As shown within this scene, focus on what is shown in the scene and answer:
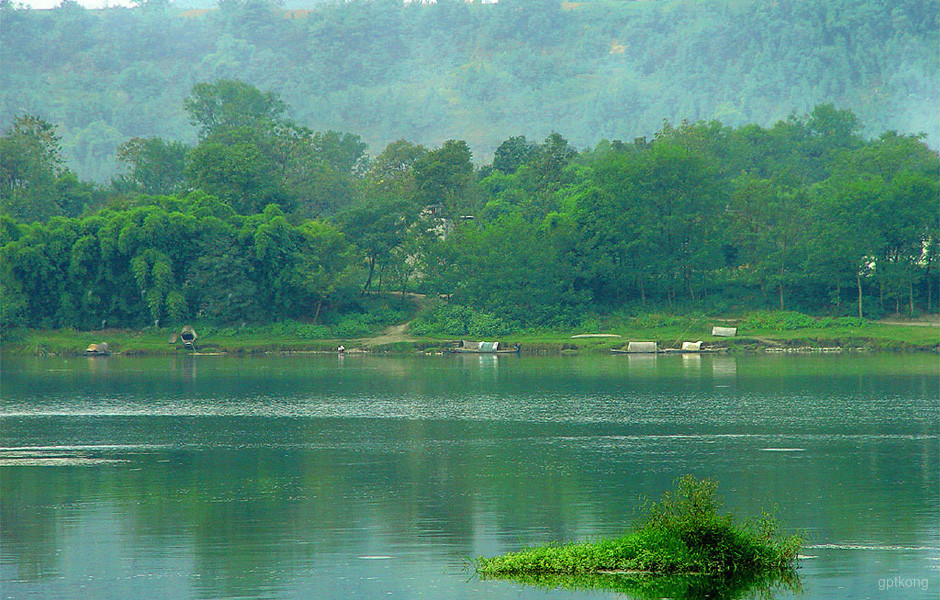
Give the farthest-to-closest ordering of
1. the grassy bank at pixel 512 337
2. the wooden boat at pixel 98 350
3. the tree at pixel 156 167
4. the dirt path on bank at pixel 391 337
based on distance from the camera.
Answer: the tree at pixel 156 167
the dirt path on bank at pixel 391 337
the wooden boat at pixel 98 350
the grassy bank at pixel 512 337

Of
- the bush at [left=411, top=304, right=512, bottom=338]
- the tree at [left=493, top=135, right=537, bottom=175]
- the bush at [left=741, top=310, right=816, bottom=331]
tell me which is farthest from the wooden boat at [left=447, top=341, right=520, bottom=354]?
the tree at [left=493, top=135, right=537, bottom=175]

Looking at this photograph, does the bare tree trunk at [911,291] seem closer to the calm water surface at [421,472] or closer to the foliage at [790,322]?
the foliage at [790,322]

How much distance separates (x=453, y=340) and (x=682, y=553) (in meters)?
58.5

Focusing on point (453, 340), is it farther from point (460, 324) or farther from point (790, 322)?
point (790, 322)

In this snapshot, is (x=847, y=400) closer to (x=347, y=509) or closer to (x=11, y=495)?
(x=347, y=509)

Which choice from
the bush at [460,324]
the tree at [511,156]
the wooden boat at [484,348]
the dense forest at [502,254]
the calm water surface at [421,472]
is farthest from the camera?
the tree at [511,156]

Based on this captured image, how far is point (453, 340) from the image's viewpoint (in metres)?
76.2

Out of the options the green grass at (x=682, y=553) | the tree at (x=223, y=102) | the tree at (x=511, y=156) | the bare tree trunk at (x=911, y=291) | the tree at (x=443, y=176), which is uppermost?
the tree at (x=223, y=102)

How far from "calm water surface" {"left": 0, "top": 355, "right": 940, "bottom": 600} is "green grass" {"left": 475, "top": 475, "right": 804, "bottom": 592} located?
2.22 feet

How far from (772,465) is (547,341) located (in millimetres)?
43999

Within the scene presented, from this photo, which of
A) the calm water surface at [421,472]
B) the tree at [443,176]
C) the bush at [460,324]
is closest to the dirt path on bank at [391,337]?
the bush at [460,324]

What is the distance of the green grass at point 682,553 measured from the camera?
17.9m

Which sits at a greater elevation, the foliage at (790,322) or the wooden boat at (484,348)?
the foliage at (790,322)

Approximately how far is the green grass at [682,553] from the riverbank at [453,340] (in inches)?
2154
